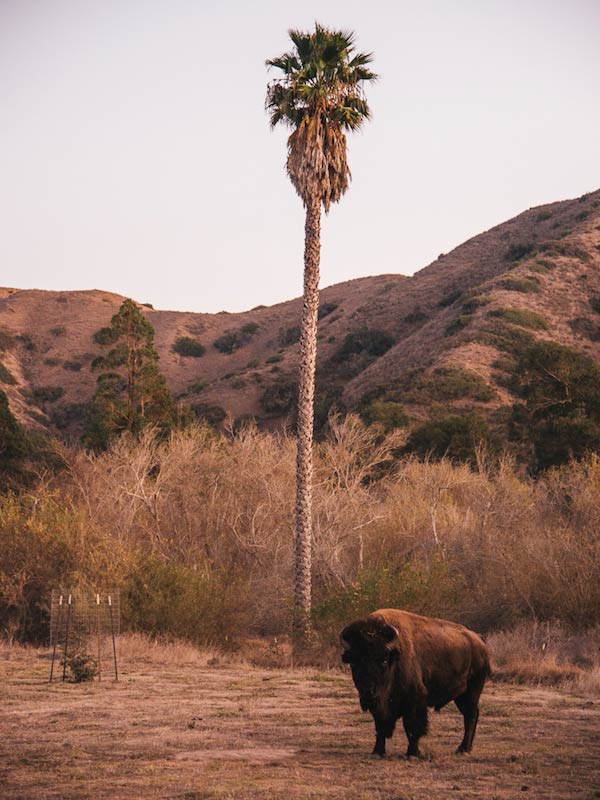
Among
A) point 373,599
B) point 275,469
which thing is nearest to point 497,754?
point 373,599

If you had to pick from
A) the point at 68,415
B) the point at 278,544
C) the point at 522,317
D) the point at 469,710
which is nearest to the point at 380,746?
the point at 469,710

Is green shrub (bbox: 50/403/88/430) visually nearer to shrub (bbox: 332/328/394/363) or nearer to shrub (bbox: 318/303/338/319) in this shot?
shrub (bbox: 332/328/394/363)

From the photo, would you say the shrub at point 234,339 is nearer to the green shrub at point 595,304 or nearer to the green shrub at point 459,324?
the green shrub at point 459,324

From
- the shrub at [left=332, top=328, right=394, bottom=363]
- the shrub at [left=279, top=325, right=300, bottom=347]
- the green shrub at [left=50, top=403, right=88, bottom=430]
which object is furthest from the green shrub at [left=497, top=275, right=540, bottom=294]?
the green shrub at [left=50, top=403, right=88, bottom=430]

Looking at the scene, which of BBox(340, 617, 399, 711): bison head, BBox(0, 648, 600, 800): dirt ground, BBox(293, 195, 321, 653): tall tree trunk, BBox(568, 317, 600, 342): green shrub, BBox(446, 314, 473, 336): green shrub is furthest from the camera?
BBox(446, 314, 473, 336): green shrub

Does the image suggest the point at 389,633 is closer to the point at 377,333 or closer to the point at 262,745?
the point at 262,745

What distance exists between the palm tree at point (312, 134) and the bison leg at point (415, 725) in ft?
47.4

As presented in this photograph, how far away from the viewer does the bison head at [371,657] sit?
36.4ft

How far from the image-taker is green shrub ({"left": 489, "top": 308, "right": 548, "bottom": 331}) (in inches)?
2968

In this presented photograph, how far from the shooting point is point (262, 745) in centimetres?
1337

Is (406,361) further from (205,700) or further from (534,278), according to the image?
(205,700)

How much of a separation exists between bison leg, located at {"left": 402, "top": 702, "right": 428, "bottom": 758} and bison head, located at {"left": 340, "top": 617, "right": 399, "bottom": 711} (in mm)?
579

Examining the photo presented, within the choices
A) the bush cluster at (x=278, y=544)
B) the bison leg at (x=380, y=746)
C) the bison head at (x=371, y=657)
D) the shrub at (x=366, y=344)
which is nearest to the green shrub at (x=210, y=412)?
the shrub at (x=366, y=344)

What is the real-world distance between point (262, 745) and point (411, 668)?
297 centimetres
